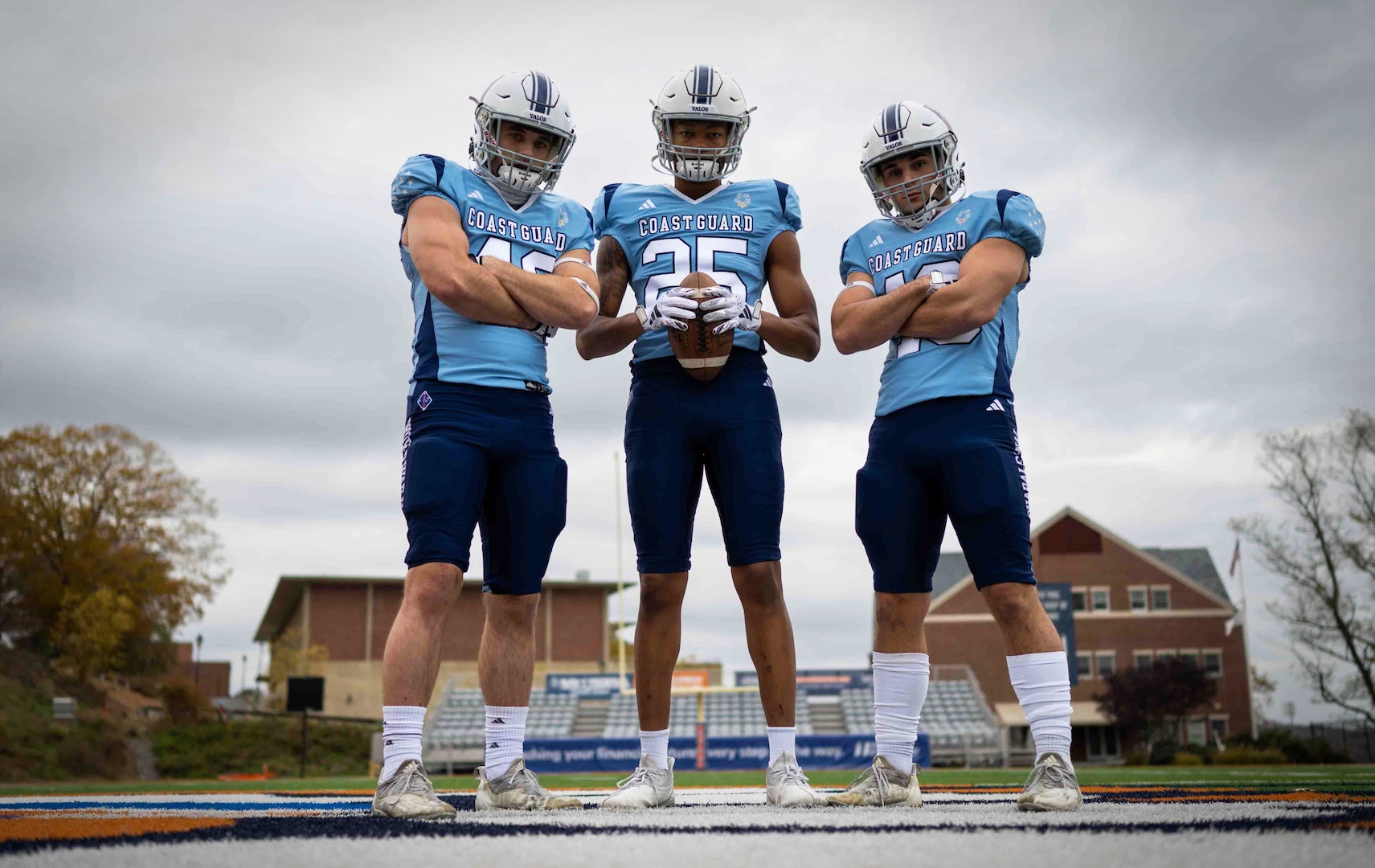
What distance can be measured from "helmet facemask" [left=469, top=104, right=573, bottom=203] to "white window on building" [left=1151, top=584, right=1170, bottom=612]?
41122 millimetres

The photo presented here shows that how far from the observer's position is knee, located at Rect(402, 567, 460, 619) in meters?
3.44

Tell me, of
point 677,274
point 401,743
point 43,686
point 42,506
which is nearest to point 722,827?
point 401,743

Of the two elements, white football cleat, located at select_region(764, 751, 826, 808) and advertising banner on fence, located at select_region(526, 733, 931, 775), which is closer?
white football cleat, located at select_region(764, 751, 826, 808)

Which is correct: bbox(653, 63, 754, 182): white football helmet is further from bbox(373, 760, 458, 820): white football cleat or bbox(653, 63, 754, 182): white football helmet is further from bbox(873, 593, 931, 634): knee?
bbox(373, 760, 458, 820): white football cleat

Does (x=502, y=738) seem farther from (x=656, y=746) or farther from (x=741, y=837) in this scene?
(x=741, y=837)

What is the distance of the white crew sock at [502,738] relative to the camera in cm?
369

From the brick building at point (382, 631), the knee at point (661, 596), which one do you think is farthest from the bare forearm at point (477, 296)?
the brick building at point (382, 631)

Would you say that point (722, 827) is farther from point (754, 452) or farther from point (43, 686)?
point (43, 686)

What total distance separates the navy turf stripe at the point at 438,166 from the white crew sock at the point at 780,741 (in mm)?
2237

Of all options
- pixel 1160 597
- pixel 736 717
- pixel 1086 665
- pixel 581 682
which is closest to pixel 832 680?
pixel 736 717

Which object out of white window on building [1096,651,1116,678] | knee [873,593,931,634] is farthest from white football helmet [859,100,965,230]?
white window on building [1096,651,1116,678]

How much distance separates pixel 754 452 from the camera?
→ 4.03m

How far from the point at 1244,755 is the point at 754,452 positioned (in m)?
18.1

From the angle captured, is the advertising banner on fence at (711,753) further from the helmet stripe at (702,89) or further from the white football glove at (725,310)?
the helmet stripe at (702,89)
